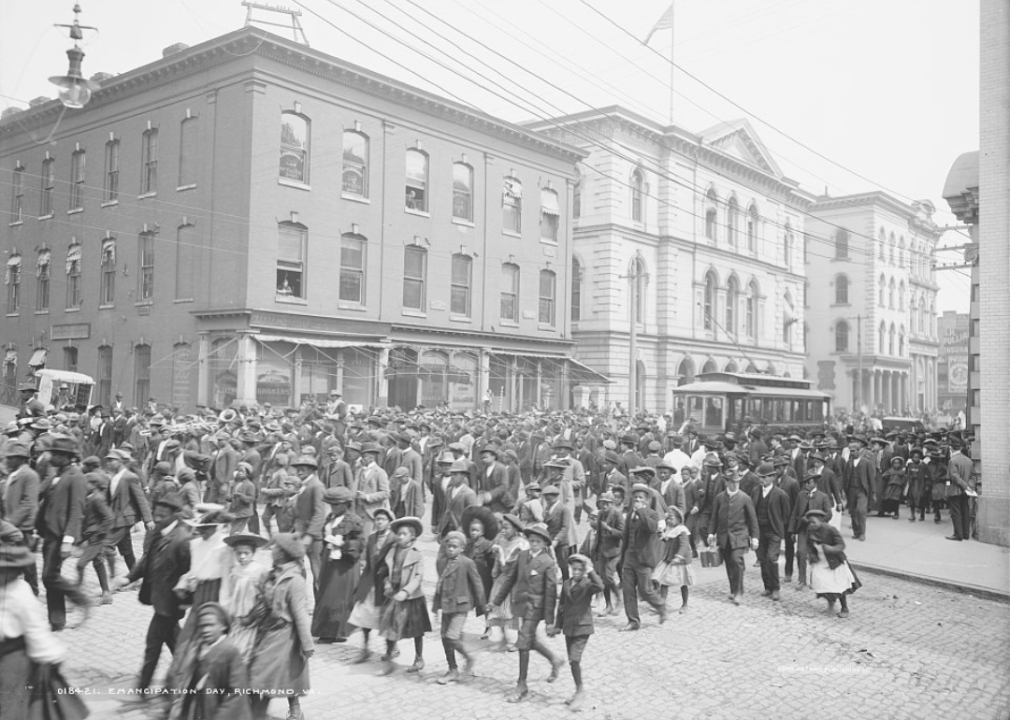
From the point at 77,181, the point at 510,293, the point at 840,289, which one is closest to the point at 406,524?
the point at 77,181

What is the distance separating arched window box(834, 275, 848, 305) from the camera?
65938mm

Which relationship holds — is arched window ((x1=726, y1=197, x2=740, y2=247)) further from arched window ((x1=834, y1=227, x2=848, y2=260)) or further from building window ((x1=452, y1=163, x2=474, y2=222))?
building window ((x1=452, y1=163, x2=474, y2=222))

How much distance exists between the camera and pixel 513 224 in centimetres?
3612

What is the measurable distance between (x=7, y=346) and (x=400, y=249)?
70.0 feet

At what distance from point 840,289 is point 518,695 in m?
65.8

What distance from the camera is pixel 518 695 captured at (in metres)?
7.42

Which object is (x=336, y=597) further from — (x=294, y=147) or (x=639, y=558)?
(x=294, y=147)

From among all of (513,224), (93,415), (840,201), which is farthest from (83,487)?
(840,201)

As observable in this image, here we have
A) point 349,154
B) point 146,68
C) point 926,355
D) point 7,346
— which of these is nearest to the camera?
point 7,346

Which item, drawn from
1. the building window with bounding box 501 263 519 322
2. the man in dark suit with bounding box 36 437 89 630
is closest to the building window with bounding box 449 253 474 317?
the building window with bounding box 501 263 519 322

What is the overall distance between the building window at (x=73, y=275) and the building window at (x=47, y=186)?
836 mm

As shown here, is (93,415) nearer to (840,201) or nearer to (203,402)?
(203,402)

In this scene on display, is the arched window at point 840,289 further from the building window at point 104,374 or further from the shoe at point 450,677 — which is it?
the shoe at point 450,677

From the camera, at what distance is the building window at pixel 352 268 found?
2950 centimetres
